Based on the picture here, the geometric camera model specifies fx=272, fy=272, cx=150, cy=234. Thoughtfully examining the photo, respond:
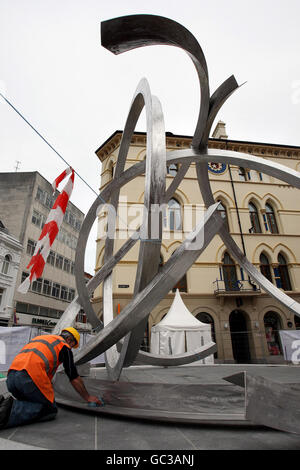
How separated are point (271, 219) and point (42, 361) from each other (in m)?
23.6

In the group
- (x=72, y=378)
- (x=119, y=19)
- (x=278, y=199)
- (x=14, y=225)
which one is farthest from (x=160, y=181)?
(x=14, y=225)

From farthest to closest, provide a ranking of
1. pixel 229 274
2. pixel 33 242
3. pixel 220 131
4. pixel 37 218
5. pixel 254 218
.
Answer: pixel 37 218, pixel 33 242, pixel 220 131, pixel 254 218, pixel 229 274

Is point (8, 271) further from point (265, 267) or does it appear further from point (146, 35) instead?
point (146, 35)

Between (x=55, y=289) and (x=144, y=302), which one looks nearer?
(x=144, y=302)

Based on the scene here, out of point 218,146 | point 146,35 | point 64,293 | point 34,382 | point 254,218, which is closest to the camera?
point 34,382

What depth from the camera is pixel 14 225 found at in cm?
2836

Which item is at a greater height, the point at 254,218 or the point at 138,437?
the point at 254,218

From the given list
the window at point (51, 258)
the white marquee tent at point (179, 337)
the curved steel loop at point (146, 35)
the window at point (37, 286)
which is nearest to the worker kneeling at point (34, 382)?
the curved steel loop at point (146, 35)

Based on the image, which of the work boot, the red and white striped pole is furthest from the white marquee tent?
the work boot

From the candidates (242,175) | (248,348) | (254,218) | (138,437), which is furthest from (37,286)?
(138,437)

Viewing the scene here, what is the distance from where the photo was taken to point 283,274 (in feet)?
70.0

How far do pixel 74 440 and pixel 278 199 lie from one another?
24869 mm

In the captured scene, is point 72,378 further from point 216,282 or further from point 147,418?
point 216,282

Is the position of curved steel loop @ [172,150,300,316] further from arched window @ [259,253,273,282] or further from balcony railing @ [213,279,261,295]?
arched window @ [259,253,273,282]
